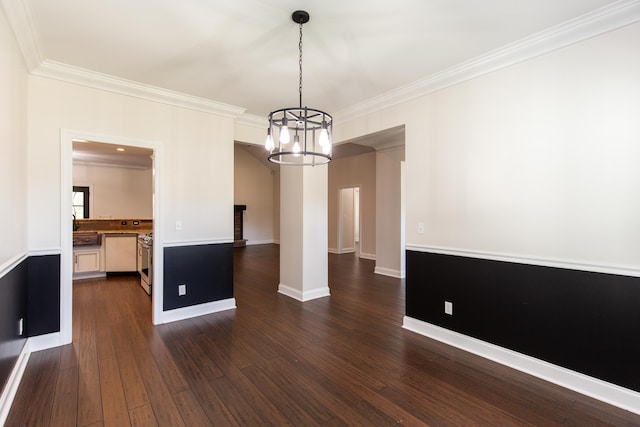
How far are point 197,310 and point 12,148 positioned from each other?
8.11ft

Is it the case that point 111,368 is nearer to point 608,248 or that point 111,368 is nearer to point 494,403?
point 494,403

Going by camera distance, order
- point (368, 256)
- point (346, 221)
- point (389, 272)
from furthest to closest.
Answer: point (346, 221) → point (368, 256) → point (389, 272)

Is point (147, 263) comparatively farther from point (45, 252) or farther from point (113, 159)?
point (113, 159)

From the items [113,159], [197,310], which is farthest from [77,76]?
[113,159]

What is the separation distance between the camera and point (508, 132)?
8.72 ft

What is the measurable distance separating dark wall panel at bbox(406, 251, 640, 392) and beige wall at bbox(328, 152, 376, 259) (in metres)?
4.83

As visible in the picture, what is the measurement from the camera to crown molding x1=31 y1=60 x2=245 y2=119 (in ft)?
9.44

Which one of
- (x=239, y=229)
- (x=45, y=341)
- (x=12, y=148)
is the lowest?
(x=45, y=341)

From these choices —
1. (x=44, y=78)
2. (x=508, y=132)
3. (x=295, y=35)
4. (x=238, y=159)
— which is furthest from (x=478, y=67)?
(x=238, y=159)

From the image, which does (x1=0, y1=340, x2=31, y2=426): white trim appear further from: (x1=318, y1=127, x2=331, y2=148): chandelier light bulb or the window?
the window

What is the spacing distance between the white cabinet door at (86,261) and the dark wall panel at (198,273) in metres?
3.12

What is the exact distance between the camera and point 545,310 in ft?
8.06

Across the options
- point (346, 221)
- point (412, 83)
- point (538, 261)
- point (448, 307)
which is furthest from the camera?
point (346, 221)

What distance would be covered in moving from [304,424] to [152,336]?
215 centimetres
